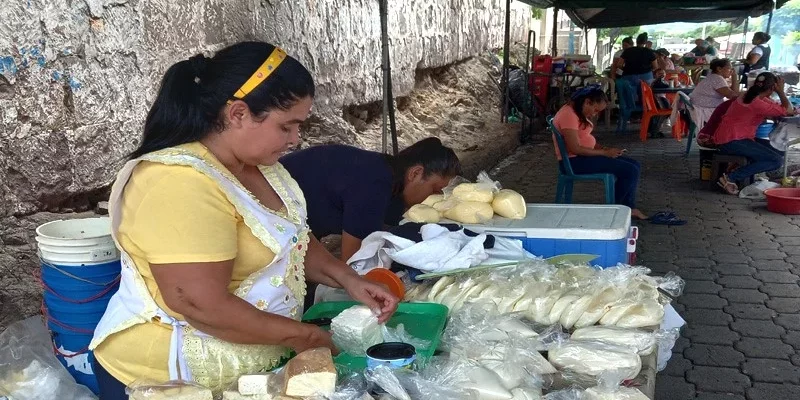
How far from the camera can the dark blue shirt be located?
266cm

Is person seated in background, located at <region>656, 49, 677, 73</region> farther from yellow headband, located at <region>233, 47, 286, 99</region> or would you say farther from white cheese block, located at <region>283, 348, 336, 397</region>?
white cheese block, located at <region>283, 348, 336, 397</region>

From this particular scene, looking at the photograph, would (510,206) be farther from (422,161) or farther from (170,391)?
(170,391)

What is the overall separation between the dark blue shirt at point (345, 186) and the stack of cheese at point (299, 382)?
1211 millimetres

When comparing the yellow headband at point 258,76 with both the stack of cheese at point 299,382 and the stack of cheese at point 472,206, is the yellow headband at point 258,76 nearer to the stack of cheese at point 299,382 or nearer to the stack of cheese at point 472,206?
the stack of cheese at point 299,382

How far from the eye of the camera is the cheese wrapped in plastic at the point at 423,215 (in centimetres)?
271

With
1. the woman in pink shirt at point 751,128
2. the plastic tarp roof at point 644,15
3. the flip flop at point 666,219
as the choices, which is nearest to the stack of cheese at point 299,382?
the flip flop at point 666,219

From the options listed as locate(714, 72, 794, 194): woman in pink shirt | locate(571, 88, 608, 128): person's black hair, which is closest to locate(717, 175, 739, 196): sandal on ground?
locate(714, 72, 794, 194): woman in pink shirt

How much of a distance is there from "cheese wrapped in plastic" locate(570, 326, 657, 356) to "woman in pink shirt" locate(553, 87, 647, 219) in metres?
4.09

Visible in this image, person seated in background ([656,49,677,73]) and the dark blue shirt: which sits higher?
the dark blue shirt

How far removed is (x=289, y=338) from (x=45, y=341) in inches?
38.0

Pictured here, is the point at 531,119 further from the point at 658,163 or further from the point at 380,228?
the point at 380,228

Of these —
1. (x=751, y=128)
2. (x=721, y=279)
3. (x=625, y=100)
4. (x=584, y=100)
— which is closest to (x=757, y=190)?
(x=751, y=128)

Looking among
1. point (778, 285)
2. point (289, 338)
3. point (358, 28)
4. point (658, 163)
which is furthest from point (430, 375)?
point (658, 163)

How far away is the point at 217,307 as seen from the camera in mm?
1432
